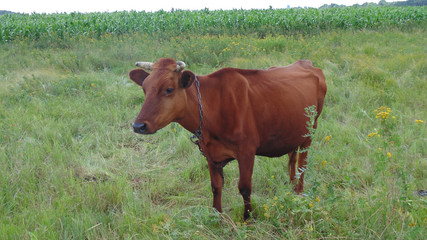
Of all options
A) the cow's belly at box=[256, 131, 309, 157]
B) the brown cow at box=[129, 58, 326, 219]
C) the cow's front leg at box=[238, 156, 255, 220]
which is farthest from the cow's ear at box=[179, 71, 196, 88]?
the cow's belly at box=[256, 131, 309, 157]

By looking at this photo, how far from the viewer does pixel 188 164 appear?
433 centimetres

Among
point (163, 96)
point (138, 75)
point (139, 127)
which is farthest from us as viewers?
point (138, 75)

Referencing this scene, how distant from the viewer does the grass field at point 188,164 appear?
8.84ft

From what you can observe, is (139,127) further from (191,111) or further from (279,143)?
(279,143)

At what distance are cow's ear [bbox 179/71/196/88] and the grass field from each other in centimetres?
111

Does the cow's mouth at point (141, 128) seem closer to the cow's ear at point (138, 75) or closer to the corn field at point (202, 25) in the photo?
the cow's ear at point (138, 75)

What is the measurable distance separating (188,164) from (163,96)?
1.83 m

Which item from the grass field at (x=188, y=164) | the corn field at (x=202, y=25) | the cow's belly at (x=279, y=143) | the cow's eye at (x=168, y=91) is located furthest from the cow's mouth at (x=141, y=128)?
the corn field at (x=202, y=25)

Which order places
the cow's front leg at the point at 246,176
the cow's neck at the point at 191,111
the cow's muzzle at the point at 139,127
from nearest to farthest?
the cow's muzzle at the point at 139,127
the cow's neck at the point at 191,111
the cow's front leg at the point at 246,176

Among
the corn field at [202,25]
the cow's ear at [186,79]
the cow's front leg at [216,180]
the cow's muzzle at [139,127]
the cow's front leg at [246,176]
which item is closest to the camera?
the cow's muzzle at [139,127]

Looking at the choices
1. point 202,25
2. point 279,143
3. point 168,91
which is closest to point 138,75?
point 168,91

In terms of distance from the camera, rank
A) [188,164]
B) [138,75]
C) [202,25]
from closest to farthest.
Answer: [138,75]
[188,164]
[202,25]

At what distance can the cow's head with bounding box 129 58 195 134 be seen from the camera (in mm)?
2586

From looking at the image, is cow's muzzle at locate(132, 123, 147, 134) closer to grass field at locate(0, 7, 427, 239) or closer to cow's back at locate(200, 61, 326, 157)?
cow's back at locate(200, 61, 326, 157)
